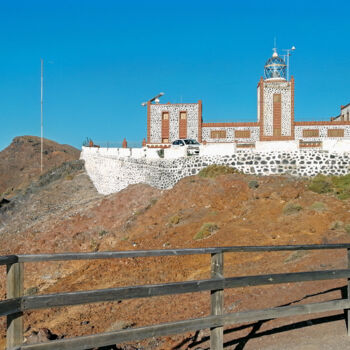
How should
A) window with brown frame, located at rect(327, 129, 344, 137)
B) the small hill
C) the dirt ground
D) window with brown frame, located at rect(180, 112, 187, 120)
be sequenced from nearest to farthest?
the dirt ground
window with brown frame, located at rect(327, 129, 344, 137)
window with brown frame, located at rect(180, 112, 187, 120)
the small hill

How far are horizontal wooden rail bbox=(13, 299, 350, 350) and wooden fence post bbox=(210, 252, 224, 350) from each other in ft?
0.34

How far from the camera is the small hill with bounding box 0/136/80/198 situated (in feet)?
297

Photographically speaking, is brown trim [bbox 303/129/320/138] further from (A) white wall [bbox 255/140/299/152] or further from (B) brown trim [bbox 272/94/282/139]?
(A) white wall [bbox 255/140/299/152]

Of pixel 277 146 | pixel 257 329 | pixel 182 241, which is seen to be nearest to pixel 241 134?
pixel 277 146

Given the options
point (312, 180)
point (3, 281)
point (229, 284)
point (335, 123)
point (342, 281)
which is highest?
point (335, 123)

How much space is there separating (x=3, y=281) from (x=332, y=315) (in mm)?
19645

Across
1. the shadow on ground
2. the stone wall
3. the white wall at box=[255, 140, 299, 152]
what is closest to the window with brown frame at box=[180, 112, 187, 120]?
the stone wall

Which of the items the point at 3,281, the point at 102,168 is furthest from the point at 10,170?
the point at 3,281

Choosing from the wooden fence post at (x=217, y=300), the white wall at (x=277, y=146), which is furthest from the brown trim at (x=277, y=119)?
the wooden fence post at (x=217, y=300)

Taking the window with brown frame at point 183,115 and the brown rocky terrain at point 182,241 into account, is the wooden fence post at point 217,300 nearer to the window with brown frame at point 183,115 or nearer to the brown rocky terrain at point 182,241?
the brown rocky terrain at point 182,241

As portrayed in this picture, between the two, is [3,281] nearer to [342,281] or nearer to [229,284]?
[342,281]

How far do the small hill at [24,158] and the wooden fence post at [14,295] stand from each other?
3376 inches

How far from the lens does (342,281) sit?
8.71 m

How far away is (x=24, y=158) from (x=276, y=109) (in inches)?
2672
